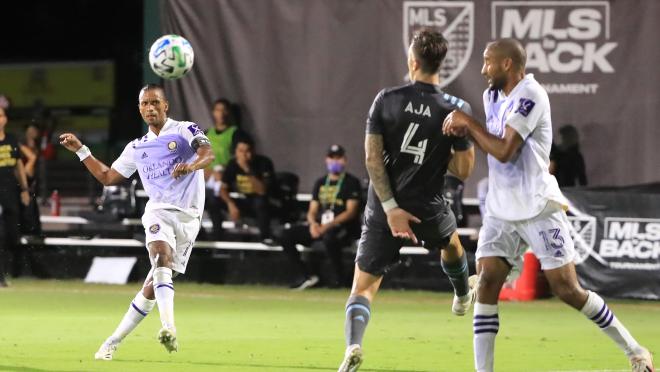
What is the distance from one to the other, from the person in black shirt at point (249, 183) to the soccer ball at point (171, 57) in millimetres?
4519

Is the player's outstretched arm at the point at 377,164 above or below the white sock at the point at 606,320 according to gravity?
above

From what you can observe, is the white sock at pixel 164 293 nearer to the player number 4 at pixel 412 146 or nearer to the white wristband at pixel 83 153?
the white wristband at pixel 83 153

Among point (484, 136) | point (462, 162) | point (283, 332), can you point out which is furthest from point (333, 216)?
point (484, 136)

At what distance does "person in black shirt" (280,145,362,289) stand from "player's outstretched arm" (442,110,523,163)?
10033mm

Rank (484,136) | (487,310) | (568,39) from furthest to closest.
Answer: (568,39), (487,310), (484,136)

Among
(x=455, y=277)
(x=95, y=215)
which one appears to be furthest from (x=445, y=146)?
(x=95, y=215)

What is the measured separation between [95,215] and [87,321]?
5.99 m

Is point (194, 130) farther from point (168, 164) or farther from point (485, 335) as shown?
point (485, 335)

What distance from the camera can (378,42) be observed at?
66.3ft

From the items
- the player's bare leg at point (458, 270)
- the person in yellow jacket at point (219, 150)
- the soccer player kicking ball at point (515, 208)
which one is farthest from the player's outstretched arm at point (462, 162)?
the person in yellow jacket at point (219, 150)

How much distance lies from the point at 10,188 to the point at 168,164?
8771 mm

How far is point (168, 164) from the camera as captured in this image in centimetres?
1193

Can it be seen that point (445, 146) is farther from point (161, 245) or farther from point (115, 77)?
point (115, 77)

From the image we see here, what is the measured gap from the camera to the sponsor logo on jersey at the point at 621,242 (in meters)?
18.1
